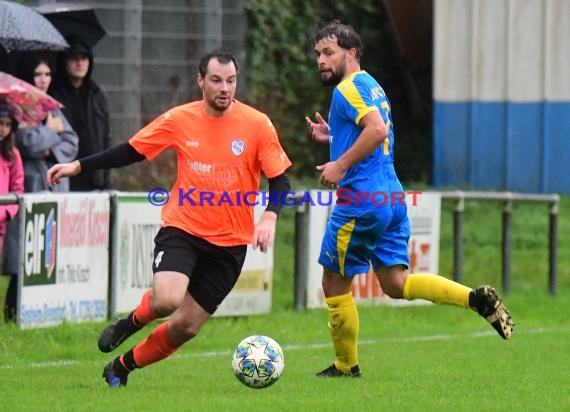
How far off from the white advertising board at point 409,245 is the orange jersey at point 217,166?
5498 mm

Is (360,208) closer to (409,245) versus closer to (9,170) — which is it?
(9,170)

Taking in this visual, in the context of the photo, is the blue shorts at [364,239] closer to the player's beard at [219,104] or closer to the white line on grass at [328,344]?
the player's beard at [219,104]

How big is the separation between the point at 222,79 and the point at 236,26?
12.5m

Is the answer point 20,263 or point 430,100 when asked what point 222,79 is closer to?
point 20,263

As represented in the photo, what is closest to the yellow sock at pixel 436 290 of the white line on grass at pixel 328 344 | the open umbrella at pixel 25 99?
the white line on grass at pixel 328 344

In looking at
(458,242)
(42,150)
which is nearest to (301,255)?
(458,242)

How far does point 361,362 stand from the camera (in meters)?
11.1

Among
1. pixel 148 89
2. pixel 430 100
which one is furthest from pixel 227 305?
pixel 430 100

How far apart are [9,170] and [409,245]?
15.6ft

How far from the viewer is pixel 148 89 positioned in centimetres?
2038

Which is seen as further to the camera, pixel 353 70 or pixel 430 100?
pixel 430 100

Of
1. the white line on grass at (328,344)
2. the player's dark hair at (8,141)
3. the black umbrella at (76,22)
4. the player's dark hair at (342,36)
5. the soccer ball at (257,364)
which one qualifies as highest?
the black umbrella at (76,22)

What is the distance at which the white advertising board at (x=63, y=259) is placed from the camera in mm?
12008

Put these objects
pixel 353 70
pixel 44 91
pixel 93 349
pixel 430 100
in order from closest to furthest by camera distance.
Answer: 1. pixel 353 70
2. pixel 93 349
3. pixel 44 91
4. pixel 430 100
